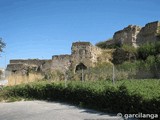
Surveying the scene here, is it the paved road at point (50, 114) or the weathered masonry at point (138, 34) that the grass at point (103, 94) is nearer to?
the paved road at point (50, 114)

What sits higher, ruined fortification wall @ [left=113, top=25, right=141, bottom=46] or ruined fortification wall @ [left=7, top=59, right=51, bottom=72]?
ruined fortification wall @ [left=113, top=25, right=141, bottom=46]

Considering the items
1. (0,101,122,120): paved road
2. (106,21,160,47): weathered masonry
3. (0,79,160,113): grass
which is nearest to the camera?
(0,79,160,113): grass

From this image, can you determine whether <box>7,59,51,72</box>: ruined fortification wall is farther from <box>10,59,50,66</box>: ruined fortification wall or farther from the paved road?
the paved road

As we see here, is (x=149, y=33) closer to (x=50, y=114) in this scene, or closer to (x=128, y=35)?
(x=128, y=35)

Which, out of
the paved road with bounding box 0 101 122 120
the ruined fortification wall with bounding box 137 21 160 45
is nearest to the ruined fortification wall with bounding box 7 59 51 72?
the ruined fortification wall with bounding box 137 21 160 45

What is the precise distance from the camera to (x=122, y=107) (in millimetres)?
12039

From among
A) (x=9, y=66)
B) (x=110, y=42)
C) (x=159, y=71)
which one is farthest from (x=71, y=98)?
(x=110, y=42)

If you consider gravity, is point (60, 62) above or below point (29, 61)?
below

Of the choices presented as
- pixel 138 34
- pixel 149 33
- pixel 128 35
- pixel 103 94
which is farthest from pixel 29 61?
pixel 103 94

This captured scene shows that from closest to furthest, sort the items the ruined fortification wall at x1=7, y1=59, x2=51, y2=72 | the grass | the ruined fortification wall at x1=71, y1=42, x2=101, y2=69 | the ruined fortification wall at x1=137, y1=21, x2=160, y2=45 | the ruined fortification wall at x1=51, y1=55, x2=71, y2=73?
the grass, the ruined fortification wall at x1=71, y1=42, x2=101, y2=69, the ruined fortification wall at x1=51, y1=55, x2=71, y2=73, the ruined fortification wall at x1=137, y1=21, x2=160, y2=45, the ruined fortification wall at x1=7, y1=59, x2=51, y2=72

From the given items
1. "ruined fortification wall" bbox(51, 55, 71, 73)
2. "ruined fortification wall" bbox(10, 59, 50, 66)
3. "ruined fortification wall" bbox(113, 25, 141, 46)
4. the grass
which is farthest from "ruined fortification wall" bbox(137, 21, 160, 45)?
the grass

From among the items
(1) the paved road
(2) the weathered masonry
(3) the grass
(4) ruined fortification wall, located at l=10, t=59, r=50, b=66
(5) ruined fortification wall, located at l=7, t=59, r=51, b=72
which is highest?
(2) the weathered masonry

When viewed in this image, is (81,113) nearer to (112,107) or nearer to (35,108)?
(112,107)

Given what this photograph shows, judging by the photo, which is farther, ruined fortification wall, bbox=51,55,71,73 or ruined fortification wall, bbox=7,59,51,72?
ruined fortification wall, bbox=7,59,51,72
